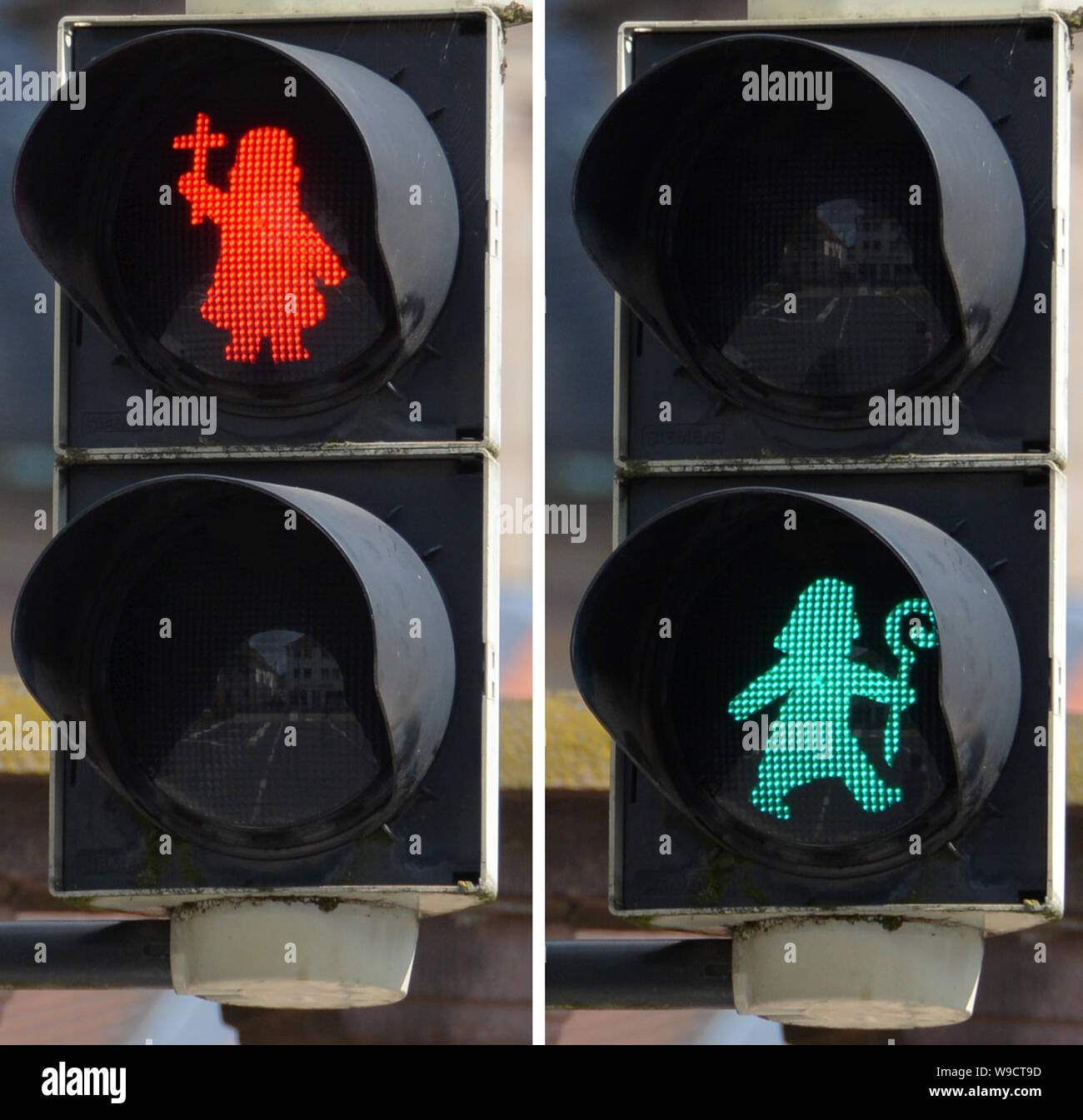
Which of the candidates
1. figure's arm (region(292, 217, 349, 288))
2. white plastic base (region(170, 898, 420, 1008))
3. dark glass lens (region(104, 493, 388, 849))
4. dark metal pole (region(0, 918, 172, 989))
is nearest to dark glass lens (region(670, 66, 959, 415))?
figure's arm (region(292, 217, 349, 288))

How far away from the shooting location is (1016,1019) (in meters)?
9.45

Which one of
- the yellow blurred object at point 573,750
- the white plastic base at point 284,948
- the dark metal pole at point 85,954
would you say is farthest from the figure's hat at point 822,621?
the yellow blurred object at point 573,750

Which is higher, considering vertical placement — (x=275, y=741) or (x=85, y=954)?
(x=275, y=741)

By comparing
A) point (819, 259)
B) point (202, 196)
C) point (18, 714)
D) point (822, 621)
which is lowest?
point (18, 714)

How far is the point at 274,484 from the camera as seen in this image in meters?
4.19

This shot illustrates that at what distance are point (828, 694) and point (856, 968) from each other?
0.52 metres

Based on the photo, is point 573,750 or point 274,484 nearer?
point 274,484

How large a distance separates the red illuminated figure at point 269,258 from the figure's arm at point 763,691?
37.1 inches

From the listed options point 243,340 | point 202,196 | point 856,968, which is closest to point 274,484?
point 243,340

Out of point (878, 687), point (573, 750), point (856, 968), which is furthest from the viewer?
point (573, 750)

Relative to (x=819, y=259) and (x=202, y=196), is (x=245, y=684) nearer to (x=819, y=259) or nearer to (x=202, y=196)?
(x=202, y=196)

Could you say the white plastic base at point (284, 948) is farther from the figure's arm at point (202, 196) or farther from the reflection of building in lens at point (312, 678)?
the figure's arm at point (202, 196)
